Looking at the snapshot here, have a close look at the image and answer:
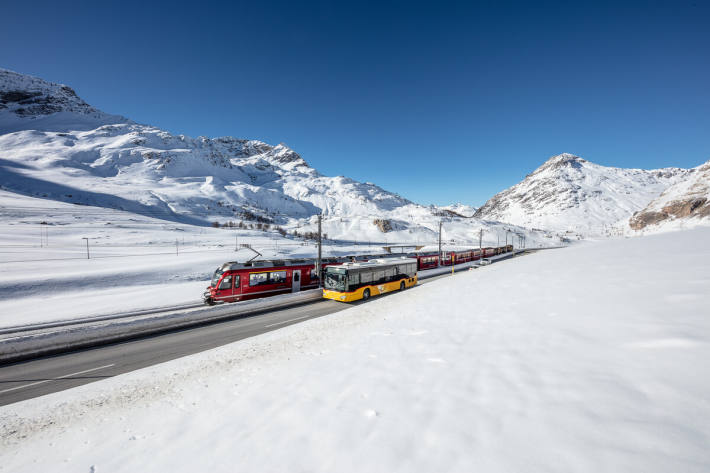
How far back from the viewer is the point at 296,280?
76.5ft

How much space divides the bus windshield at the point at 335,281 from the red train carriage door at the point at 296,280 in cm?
344

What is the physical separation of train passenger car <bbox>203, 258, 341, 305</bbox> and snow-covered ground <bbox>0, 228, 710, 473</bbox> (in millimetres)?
10000

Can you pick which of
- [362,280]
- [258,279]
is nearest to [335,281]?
[362,280]

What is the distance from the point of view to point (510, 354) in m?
6.26

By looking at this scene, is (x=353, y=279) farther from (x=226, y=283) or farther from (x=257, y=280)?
(x=226, y=283)

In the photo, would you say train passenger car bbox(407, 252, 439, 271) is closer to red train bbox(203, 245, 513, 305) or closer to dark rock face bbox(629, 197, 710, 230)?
red train bbox(203, 245, 513, 305)

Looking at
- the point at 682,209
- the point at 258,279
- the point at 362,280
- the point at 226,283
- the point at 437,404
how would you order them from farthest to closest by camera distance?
the point at 682,209, the point at 362,280, the point at 258,279, the point at 226,283, the point at 437,404

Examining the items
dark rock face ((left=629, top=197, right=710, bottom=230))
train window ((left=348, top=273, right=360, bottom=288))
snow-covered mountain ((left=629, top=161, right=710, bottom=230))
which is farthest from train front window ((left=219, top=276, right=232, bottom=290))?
dark rock face ((left=629, top=197, right=710, bottom=230))

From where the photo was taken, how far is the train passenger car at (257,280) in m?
19.5

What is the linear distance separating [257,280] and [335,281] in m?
6.26

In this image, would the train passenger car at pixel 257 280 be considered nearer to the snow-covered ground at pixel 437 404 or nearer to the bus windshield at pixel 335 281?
the bus windshield at pixel 335 281

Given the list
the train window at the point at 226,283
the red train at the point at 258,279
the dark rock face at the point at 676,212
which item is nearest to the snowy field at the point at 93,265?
the red train at the point at 258,279

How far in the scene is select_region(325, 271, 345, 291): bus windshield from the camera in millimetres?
20188

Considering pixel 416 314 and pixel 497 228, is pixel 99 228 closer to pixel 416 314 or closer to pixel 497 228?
pixel 416 314
